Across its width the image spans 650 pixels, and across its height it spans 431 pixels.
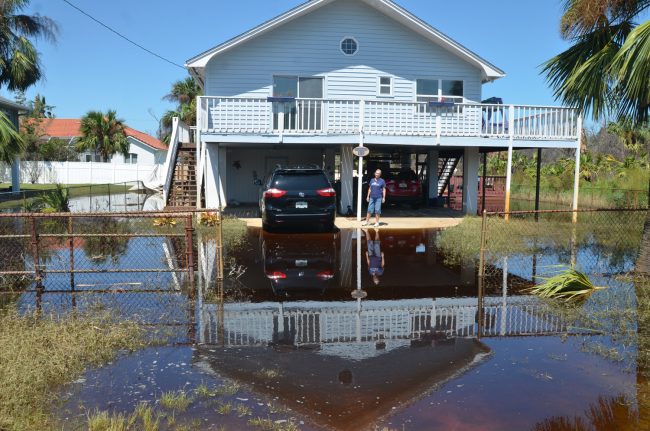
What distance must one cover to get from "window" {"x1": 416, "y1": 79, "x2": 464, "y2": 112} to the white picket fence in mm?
29844

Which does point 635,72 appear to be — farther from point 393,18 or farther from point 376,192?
point 393,18

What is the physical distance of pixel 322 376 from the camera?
4891 mm

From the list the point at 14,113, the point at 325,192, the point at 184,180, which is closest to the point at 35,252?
the point at 325,192

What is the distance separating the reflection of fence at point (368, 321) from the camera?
6000 mm

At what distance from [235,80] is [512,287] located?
1315 centimetres

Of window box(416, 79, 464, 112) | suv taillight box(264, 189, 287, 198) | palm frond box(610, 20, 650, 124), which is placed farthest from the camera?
window box(416, 79, 464, 112)

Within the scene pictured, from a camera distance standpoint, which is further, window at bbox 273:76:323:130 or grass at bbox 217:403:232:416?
window at bbox 273:76:323:130

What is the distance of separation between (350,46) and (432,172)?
6348 millimetres

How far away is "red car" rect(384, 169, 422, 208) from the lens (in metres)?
20.7

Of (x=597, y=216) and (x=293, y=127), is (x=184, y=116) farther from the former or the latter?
(x=597, y=216)

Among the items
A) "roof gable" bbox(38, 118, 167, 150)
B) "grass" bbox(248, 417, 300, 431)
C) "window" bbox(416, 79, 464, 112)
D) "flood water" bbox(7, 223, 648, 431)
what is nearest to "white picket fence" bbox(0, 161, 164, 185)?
"roof gable" bbox(38, 118, 167, 150)

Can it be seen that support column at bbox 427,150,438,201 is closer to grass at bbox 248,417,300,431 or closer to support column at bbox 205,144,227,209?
support column at bbox 205,144,227,209

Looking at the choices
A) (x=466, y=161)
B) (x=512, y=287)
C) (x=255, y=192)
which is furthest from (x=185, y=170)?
(x=512, y=287)

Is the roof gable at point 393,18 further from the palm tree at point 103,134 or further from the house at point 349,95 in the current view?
the palm tree at point 103,134
